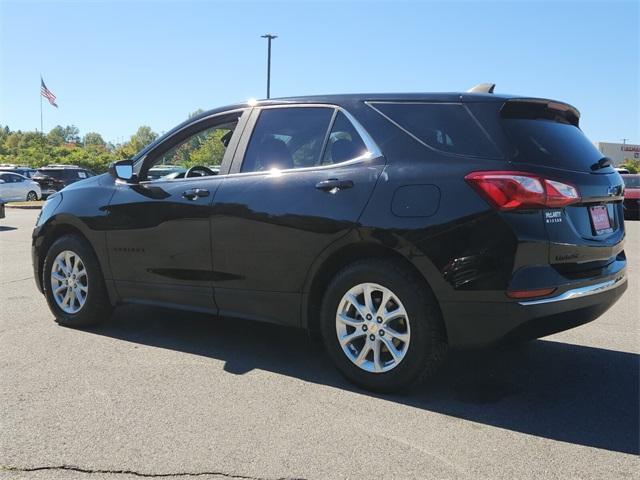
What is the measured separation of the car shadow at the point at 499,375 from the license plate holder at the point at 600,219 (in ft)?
3.31

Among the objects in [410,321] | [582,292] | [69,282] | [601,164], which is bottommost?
[69,282]

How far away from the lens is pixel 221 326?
17.0ft

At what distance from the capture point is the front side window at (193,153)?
4613mm

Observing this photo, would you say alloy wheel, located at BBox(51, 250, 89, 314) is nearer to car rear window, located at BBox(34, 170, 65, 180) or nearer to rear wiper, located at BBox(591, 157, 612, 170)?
rear wiper, located at BBox(591, 157, 612, 170)

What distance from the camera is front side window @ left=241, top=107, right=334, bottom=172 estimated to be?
13.0ft

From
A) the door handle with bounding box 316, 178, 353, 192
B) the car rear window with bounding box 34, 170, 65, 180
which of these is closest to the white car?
the car rear window with bounding box 34, 170, 65, 180

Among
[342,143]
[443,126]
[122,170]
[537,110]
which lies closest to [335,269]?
[342,143]

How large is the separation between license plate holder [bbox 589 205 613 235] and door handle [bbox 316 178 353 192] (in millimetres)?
1419

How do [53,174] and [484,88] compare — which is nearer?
[484,88]

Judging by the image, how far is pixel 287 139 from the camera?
4.12 metres

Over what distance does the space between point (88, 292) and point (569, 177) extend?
3.79 meters

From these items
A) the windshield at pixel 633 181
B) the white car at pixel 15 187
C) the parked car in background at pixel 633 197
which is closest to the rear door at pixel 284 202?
the parked car in background at pixel 633 197

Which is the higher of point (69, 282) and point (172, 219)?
point (172, 219)

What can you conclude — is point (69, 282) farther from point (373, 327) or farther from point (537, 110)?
point (537, 110)
